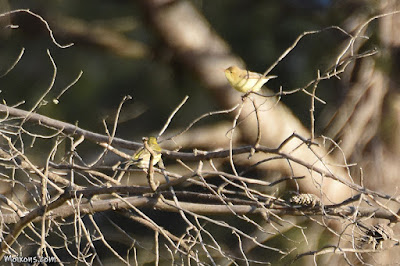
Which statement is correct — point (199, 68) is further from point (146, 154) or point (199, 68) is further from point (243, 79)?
point (146, 154)

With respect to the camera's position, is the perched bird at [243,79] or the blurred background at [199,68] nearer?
the perched bird at [243,79]

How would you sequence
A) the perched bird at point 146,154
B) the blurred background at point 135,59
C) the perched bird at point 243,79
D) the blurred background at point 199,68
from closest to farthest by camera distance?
1. the perched bird at point 146,154
2. the perched bird at point 243,79
3. the blurred background at point 199,68
4. the blurred background at point 135,59

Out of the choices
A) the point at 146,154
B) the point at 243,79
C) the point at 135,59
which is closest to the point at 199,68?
the point at 243,79

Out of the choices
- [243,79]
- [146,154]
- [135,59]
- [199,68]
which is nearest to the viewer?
[146,154]

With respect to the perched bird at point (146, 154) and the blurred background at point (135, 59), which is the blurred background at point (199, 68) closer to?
the blurred background at point (135, 59)

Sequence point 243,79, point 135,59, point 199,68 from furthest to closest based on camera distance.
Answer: point 135,59 < point 199,68 < point 243,79

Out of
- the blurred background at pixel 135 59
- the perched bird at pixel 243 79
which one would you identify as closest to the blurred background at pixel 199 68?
the blurred background at pixel 135 59

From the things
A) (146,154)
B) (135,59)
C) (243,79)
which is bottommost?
(135,59)

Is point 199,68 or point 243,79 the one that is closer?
point 243,79

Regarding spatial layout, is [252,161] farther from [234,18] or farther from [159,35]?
[234,18]

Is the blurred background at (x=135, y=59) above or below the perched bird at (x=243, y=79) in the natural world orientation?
below

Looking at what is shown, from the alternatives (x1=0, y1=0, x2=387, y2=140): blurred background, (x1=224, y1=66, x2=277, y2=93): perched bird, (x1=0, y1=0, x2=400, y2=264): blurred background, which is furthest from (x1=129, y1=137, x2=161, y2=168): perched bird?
(x1=0, y1=0, x2=387, y2=140): blurred background

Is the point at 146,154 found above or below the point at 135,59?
above

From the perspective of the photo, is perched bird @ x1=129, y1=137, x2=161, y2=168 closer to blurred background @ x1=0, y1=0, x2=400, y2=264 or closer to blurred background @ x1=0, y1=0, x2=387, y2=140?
blurred background @ x1=0, y1=0, x2=400, y2=264
